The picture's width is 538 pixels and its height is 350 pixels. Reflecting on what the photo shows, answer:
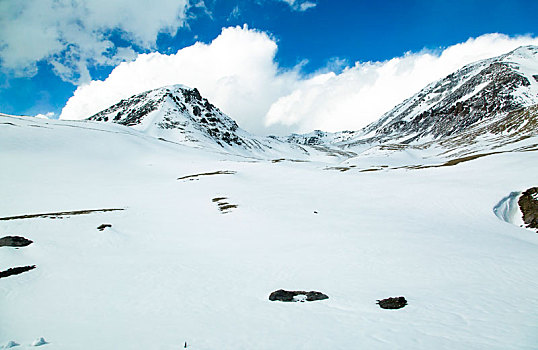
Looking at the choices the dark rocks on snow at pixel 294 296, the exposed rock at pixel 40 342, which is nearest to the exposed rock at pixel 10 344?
the exposed rock at pixel 40 342

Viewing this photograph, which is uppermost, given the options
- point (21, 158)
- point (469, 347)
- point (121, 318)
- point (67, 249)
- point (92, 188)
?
point (21, 158)

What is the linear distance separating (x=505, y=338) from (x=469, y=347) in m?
1.29

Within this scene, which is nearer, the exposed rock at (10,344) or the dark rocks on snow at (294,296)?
the exposed rock at (10,344)

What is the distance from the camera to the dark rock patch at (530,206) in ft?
83.0

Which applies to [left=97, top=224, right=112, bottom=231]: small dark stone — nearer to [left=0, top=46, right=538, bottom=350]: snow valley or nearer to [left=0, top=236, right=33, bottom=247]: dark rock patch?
[left=0, top=46, right=538, bottom=350]: snow valley

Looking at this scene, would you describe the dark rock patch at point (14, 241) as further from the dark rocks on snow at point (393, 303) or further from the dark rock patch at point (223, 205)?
the dark rocks on snow at point (393, 303)

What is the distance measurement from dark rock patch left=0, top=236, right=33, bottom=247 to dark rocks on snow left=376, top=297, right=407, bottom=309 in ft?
76.0

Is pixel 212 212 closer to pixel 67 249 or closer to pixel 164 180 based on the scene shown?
pixel 67 249

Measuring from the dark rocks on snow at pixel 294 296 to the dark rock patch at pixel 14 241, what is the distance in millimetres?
18681

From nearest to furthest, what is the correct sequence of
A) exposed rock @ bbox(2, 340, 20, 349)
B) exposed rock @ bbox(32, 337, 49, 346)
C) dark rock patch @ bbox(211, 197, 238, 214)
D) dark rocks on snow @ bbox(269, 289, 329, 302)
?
exposed rock @ bbox(2, 340, 20, 349), exposed rock @ bbox(32, 337, 49, 346), dark rocks on snow @ bbox(269, 289, 329, 302), dark rock patch @ bbox(211, 197, 238, 214)

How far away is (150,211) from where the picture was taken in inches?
1276

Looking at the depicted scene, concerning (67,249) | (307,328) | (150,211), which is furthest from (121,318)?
(150,211)

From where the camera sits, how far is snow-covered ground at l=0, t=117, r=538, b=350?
30.2ft

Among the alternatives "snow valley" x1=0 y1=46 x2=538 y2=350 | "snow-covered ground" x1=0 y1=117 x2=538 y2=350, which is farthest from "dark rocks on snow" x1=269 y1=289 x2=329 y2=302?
"snow-covered ground" x1=0 y1=117 x2=538 y2=350
